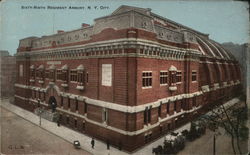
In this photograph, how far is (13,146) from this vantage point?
65.2ft

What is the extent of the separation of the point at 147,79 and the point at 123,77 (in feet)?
10.0

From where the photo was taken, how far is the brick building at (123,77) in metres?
18.2

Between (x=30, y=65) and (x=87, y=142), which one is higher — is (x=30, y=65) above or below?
above

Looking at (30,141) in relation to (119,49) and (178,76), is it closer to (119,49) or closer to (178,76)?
(119,49)

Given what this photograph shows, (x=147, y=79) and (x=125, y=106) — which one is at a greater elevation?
(x=147, y=79)

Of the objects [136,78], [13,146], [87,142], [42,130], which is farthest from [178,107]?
[13,146]

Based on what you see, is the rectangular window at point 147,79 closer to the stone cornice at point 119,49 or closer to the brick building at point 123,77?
the brick building at point 123,77

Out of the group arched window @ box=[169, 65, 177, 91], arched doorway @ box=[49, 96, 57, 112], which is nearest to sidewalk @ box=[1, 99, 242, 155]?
arched doorway @ box=[49, 96, 57, 112]

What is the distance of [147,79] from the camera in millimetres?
19844

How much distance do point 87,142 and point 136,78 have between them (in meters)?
10.0

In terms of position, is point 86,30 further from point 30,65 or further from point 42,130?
point 30,65

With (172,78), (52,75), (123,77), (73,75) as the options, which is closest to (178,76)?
(172,78)

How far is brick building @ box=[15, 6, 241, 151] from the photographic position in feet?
59.7

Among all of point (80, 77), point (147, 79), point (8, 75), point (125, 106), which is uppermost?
point (8, 75)
